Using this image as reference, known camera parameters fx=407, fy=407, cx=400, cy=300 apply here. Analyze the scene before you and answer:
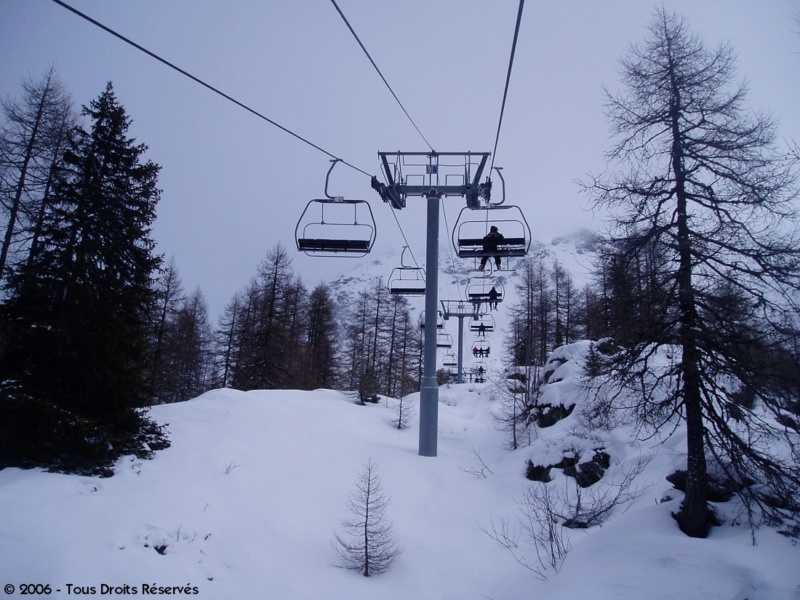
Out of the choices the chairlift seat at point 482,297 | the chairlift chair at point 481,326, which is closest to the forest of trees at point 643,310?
the chairlift seat at point 482,297

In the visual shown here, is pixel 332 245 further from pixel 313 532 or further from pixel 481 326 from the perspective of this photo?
pixel 481 326

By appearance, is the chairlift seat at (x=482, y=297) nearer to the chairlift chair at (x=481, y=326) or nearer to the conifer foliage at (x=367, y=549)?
the chairlift chair at (x=481, y=326)

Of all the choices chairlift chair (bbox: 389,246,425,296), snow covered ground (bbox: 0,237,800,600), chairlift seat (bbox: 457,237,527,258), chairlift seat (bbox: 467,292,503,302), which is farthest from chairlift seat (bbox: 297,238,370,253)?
chairlift seat (bbox: 467,292,503,302)

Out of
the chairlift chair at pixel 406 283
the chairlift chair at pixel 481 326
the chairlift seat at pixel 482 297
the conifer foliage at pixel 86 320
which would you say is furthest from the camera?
the chairlift chair at pixel 481 326

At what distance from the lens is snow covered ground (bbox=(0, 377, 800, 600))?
527cm

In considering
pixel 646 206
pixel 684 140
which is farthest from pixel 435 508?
pixel 684 140

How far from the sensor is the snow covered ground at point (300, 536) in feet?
17.3

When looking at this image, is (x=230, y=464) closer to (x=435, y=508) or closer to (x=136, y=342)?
(x=136, y=342)

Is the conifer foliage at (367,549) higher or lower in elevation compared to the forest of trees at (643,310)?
lower

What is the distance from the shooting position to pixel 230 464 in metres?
9.46

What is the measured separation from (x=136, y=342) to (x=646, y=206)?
11791 mm

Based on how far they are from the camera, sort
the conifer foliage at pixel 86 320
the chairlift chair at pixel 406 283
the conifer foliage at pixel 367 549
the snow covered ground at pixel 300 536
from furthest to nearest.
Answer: the chairlift chair at pixel 406 283, the conifer foliage at pixel 86 320, the conifer foliage at pixel 367 549, the snow covered ground at pixel 300 536

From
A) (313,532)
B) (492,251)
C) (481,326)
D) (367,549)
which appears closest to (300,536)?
(313,532)

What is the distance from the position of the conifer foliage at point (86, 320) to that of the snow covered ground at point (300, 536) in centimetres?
79
